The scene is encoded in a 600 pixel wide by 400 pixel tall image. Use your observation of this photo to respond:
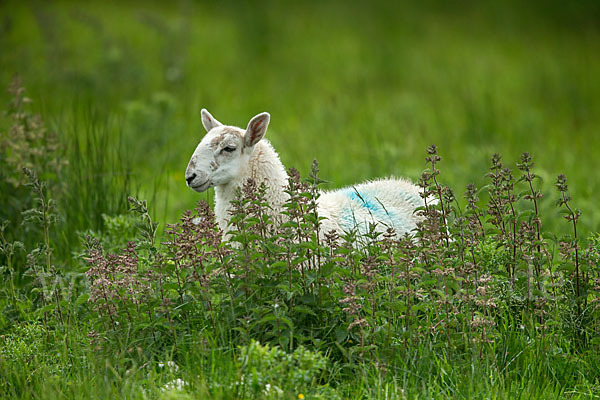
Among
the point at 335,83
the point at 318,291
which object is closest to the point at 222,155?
the point at 318,291

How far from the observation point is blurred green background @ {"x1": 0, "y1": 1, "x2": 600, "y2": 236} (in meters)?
8.34

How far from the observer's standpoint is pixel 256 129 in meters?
5.00

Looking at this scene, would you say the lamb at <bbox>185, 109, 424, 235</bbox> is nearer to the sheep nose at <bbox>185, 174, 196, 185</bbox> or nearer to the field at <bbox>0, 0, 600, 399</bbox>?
the sheep nose at <bbox>185, 174, 196, 185</bbox>

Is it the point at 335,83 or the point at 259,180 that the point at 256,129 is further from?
the point at 335,83

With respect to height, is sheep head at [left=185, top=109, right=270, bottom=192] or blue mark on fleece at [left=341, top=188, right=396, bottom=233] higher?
sheep head at [left=185, top=109, right=270, bottom=192]

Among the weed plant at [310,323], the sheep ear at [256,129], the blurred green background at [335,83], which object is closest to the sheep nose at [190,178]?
the sheep ear at [256,129]

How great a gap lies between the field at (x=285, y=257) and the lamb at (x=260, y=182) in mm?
490

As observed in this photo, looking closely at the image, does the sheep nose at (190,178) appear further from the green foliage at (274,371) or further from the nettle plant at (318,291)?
the green foliage at (274,371)

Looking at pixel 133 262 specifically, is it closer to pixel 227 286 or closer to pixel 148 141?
pixel 227 286

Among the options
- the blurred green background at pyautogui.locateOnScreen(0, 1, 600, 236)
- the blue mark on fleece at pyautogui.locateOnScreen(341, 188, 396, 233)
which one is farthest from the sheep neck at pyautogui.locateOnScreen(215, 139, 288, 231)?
the blurred green background at pyautogui.locateOnScreen(0, 1, 600, 236)

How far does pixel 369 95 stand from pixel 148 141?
438 centimetres

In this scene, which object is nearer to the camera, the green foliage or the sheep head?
the green foliage

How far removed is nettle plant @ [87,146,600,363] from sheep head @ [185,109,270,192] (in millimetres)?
767

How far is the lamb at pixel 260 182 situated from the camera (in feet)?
15.9
